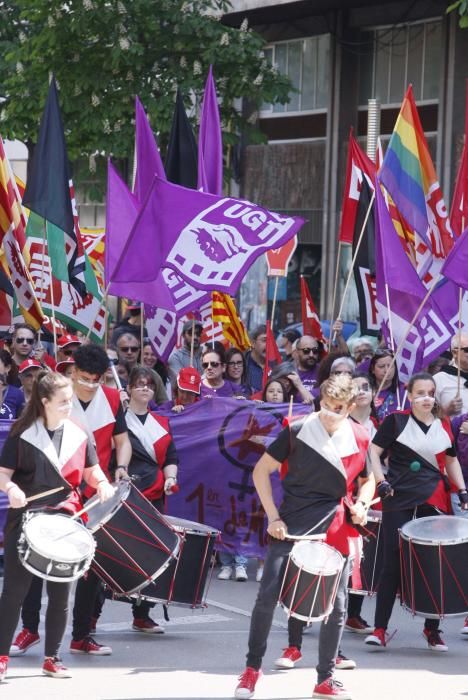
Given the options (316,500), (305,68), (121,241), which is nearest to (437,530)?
(316,500)

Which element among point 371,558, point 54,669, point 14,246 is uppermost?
point 14,246

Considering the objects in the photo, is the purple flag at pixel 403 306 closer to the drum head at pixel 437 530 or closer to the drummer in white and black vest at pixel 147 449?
the drummer in white and black vest at pixel 147 449

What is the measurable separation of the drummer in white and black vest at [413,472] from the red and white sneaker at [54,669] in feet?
7.17

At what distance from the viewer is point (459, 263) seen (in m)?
10.9

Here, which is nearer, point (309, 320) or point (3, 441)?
point (3, 441)

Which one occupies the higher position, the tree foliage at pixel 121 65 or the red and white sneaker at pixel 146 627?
the tree foliage at pixel 121 65

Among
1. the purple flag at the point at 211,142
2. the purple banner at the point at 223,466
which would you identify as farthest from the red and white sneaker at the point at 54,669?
the purple flag at the point at 211,142

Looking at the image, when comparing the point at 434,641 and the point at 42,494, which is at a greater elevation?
the point at 42,494

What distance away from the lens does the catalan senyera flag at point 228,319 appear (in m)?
13.8

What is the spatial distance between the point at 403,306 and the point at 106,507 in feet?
15.2

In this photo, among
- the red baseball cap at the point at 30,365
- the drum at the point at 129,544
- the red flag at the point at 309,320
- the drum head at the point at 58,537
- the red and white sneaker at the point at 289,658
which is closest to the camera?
the drum head at the point at 58,537

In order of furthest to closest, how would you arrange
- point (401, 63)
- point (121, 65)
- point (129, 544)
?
1. point (401, 63)
2. point (121, 65)
3. point (129, 544)

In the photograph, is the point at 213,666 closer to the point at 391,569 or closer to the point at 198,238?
the point at 391,569

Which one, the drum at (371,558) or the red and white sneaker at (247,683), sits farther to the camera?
the drum at (371,558)
